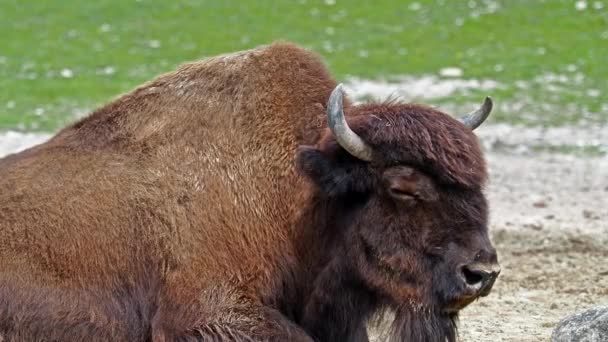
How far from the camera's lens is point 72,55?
21.9m

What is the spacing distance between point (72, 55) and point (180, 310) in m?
16.1

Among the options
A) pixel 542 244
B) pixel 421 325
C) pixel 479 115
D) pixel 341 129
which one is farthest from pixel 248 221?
pixel 542 244

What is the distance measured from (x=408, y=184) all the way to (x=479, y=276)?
605mm

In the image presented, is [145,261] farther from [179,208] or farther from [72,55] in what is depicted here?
[72,55]

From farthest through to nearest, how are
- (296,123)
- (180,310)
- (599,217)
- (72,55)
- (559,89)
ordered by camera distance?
(72,55), (559,89), (599,217), (296,123), (180,310)

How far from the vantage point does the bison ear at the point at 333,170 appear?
249 inches

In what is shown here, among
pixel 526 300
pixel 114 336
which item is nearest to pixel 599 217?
pixel 526 300

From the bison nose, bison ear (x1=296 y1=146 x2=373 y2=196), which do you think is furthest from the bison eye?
the bison nose

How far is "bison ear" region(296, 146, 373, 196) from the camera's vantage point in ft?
20.7

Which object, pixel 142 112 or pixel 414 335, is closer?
pixel 414 335

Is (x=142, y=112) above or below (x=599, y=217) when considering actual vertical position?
above

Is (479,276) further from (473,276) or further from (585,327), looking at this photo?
(585,327)

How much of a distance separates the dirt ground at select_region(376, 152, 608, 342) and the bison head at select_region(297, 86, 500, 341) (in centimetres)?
185

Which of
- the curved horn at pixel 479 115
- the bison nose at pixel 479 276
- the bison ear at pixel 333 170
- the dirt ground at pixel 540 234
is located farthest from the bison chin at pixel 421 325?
the dirt ground at pixel 540 234
